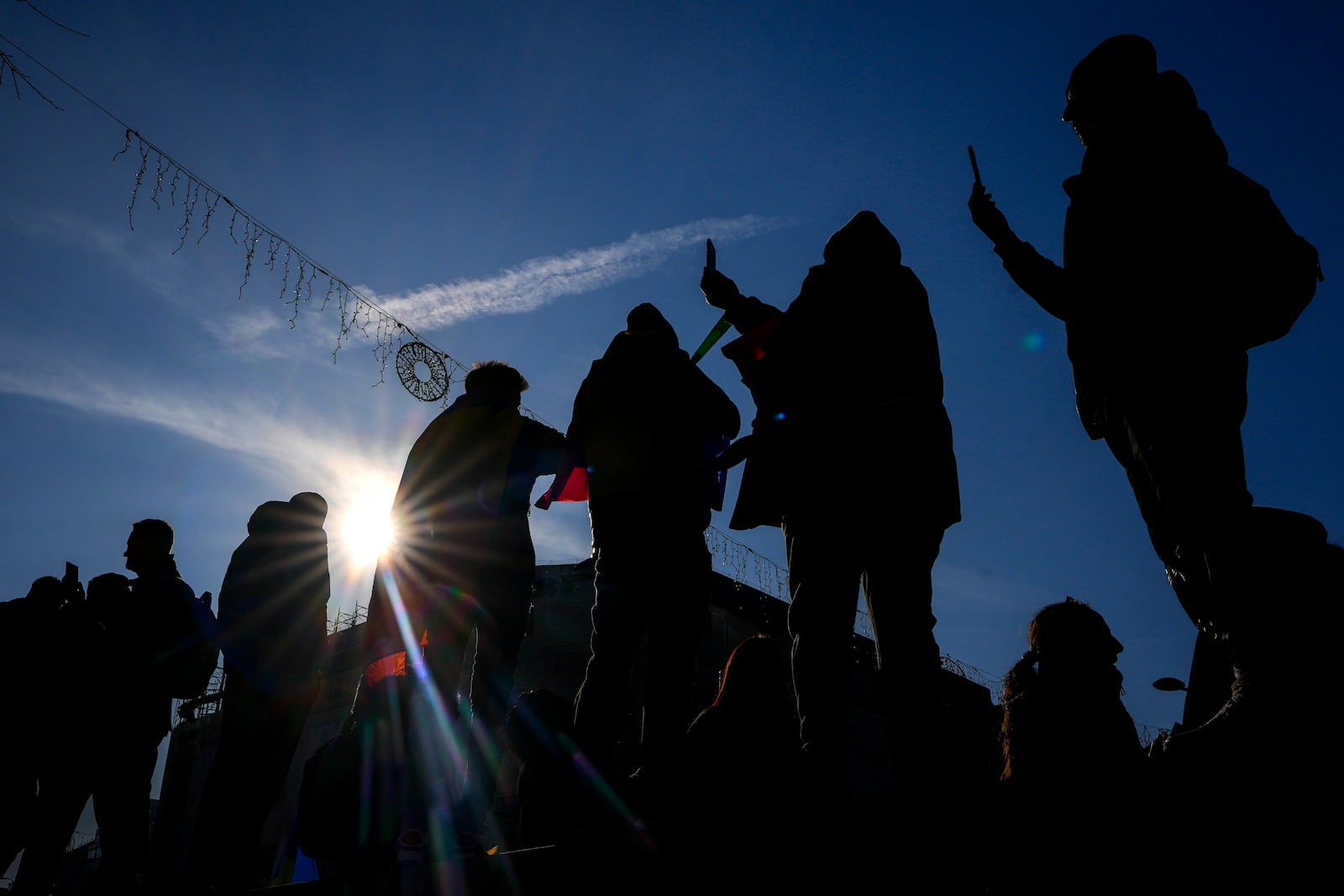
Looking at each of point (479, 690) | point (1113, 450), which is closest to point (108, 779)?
point (479, 690)

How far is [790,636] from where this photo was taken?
3.27 meters

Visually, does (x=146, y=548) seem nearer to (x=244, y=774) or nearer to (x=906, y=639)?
(x=244, y=774)

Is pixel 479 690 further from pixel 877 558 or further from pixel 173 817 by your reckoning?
pixel 173 817

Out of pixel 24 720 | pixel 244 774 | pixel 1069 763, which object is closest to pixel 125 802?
pixel 24 720

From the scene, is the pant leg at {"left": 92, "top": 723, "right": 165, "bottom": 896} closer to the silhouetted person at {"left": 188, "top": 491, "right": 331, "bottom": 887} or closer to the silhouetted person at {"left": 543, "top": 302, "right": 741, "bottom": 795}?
the silhouetted person at {"left": 188, "top": 491, "right": 331, "bottom": 887}

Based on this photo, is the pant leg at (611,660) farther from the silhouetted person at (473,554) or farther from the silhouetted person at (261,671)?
the silhouetted person at (261,671)

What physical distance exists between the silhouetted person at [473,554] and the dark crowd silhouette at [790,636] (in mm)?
15

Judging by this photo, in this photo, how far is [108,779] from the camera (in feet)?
12.1

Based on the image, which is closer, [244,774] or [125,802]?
[244,774]

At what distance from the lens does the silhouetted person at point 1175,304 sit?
200 centimetres

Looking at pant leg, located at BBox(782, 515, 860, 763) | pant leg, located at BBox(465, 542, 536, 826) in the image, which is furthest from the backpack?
pant leg, located at BBox(465, 542, 536, 826)

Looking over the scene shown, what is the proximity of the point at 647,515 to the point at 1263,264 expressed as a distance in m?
2.15

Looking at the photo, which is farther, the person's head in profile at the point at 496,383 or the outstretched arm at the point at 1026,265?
the person's head in profile at the point at 496,383

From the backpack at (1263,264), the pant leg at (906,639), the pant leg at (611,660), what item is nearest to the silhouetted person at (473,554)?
the pant leg at (611,660)
